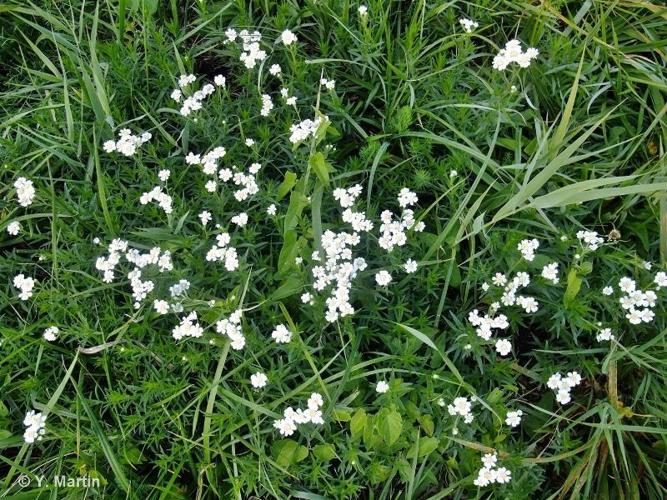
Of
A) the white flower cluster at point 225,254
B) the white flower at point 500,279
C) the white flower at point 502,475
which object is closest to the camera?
the white flower at point 502,475

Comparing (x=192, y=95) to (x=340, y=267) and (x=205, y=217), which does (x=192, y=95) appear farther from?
(x=340, y=267)

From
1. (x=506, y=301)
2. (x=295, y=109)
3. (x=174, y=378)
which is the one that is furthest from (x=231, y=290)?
(x=506, y=301)

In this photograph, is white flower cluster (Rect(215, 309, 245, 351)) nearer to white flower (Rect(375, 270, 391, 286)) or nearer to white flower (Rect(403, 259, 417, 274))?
white flower (Rect(375, 270, 391, 286))

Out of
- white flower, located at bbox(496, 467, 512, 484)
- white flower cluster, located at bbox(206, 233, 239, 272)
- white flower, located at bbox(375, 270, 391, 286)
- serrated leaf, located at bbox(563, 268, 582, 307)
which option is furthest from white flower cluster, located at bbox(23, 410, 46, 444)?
serrated leaf, located at bbox(563, 268, 582, 307)

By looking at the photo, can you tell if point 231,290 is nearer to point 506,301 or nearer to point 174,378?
point 174,378

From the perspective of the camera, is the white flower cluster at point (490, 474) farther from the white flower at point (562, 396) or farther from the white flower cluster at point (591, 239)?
the white flower cluster at point (591, 239)

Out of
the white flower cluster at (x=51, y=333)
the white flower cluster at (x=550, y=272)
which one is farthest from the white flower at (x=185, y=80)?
the white flower cluster at (x=550, y=272)

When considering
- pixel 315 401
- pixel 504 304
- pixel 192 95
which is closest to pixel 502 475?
pixel 504 304
